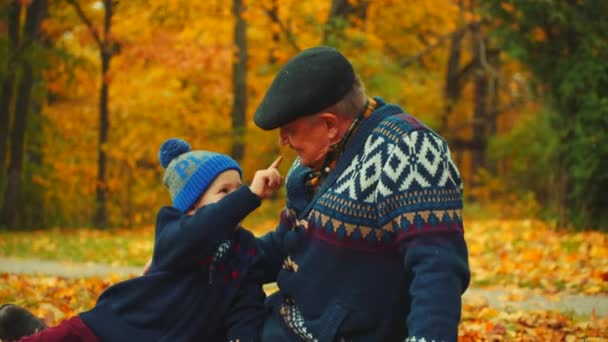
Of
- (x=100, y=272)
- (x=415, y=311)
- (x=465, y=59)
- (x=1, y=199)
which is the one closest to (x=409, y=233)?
(x=415, y=311)

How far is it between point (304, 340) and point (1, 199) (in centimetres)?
1488

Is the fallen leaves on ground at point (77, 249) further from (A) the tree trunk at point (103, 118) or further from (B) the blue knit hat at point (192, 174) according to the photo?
(B) the blue knit hat at point (192, 174)

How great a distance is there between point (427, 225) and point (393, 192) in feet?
0.51

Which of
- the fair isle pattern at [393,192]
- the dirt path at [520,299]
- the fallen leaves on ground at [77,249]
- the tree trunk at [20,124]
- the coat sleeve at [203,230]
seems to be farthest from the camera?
the tree trunk at [20,124]

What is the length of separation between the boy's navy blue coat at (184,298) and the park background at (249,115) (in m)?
2.23

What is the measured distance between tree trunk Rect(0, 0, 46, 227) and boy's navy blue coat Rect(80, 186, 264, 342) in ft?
44.6

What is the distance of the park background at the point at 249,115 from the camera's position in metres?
8.73

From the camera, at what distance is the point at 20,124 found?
16.2 m

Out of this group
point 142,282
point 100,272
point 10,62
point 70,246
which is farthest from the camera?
point 10,62

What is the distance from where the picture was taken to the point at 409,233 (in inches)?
94.1

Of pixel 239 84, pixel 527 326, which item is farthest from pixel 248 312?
pixel 239 84

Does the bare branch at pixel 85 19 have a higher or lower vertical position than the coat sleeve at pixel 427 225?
higher

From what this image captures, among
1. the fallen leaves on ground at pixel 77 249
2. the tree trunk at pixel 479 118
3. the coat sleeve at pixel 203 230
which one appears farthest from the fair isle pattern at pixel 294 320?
the tree trunk at pixel 479 118

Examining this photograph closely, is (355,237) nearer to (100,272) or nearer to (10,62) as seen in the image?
(100,272)
